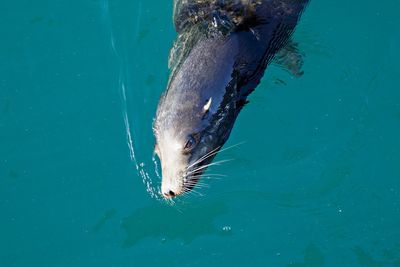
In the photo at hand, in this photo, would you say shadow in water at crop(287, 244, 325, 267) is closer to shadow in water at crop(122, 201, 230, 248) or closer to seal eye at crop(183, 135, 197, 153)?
shadow in water at crop(122, 201, 230, 248)

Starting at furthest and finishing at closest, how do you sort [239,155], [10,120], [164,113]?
[10,120], [239,155], [164,113]

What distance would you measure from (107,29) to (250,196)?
2.54 metres

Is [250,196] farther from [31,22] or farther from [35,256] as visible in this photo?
[31,22]

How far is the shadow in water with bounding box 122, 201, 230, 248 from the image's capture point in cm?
542

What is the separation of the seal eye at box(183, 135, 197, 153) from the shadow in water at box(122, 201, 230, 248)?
6.48 feet

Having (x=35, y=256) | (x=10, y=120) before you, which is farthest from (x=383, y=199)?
(x=10, y=120)

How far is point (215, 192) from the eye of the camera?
211 inches

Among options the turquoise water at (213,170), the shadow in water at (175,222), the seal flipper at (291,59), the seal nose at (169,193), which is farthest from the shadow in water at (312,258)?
the seal nose at (169,193)

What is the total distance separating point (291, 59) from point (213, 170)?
132 cm

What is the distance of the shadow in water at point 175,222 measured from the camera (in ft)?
17.8

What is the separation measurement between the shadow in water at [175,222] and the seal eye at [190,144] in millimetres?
1976

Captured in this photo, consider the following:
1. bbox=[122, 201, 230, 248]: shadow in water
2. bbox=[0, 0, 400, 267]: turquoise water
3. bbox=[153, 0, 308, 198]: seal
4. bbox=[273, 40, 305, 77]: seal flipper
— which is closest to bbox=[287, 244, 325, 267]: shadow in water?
bbox=[0, 0, 400, 267]: turquoise water

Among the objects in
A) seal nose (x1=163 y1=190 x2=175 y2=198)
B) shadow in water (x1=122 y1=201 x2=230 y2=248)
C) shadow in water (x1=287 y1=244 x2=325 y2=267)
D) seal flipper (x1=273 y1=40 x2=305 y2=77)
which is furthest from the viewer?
shadow in water (x1=122 y1=201 x2=230 y2=248)

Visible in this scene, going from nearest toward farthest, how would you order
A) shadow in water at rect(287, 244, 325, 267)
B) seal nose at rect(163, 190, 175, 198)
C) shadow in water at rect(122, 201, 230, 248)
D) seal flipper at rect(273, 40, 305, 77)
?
seal nose at rect(163, 190, 175, 198)
seal flipper at rect(273, 40, 305, 77)
shadow in water at rect(287, 244, 325, 267)
shadow in water at rect(122, 201, 230, 248)
